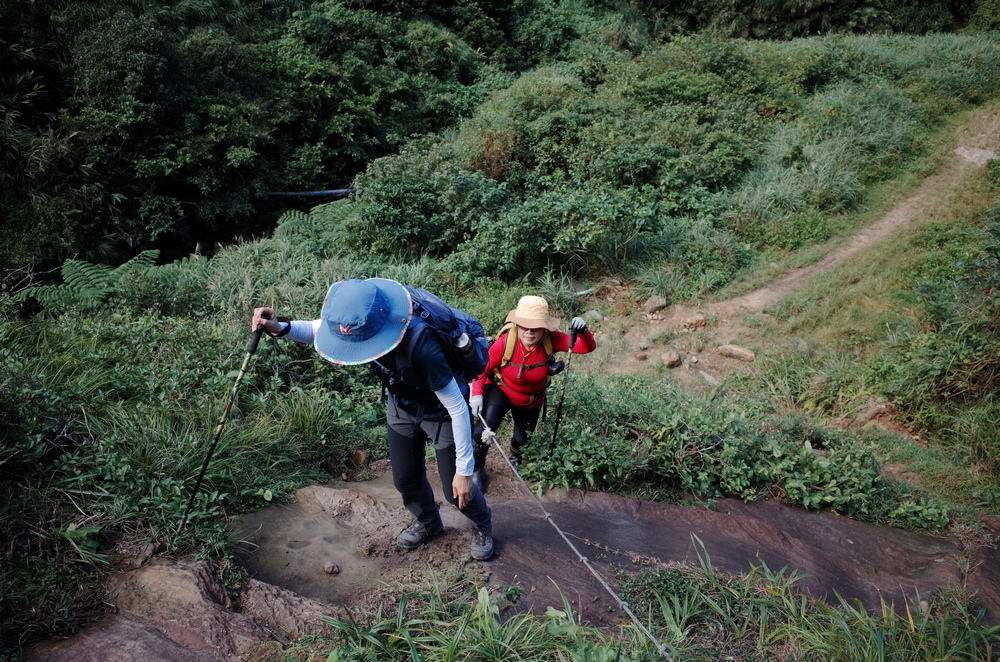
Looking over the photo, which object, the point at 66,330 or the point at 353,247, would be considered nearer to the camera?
the point at 66,330

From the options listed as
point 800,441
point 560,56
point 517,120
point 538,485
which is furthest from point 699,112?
point 538,485

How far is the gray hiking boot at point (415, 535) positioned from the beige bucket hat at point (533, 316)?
1.43 meters

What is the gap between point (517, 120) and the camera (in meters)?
11.0

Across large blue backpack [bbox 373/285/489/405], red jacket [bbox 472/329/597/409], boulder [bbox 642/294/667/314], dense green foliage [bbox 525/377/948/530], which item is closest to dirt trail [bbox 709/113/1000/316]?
boulder [bbox 642/294/667/314]

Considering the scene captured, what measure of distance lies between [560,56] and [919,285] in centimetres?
1241

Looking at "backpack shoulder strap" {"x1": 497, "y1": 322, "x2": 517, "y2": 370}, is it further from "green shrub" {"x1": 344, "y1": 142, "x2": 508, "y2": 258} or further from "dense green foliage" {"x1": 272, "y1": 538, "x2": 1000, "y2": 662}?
"green shrub" {"x1": 344, "y1": 142, "x2": 508, "y2": 258}

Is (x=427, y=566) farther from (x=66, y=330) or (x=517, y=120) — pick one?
(x=517, y=120)

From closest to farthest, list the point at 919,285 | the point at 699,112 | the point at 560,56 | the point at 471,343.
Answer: the point at 471,343, the point at 919,285, the point at 699,112, the point at 560,56

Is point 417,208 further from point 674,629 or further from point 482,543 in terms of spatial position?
point 674,629

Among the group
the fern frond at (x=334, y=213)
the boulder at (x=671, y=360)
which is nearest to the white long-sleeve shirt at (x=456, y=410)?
the boulder at (x=671, y=360)

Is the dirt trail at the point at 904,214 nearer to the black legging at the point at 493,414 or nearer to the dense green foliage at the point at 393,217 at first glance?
the dense green foliage at the point at 393,217

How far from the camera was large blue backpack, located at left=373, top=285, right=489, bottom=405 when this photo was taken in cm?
271

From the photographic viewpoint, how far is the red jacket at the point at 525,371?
13.3 feet

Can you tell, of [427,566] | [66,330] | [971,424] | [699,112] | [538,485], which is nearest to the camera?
[427,566]
